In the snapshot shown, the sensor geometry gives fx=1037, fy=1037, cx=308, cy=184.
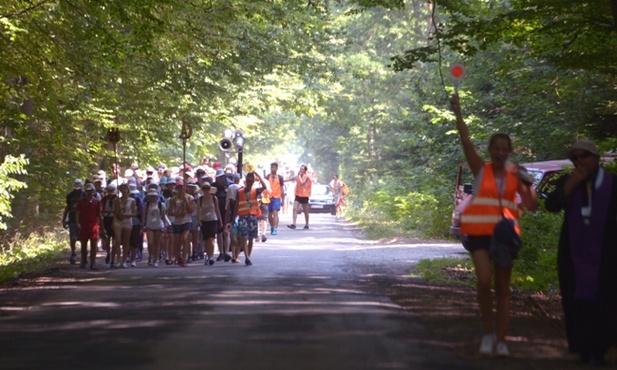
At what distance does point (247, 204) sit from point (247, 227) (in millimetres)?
521

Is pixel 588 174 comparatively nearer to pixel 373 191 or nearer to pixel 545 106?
Answer: pixel 545 106

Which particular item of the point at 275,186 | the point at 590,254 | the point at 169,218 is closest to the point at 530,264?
the point at 590,254

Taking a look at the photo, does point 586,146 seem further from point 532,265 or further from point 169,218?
point 169,218

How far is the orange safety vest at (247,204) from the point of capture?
21.0 m

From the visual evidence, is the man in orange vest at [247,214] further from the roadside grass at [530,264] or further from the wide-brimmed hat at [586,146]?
the wide-brimmed hat at [586,146]

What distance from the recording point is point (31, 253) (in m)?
25.6

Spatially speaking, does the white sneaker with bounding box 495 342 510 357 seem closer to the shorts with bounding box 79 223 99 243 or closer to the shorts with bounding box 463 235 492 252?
the shorts with bounding box 463 235 492 252

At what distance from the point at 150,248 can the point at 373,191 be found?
3236 cm

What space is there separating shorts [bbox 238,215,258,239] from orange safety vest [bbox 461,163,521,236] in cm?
1187

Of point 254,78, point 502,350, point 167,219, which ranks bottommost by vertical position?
point 502,350

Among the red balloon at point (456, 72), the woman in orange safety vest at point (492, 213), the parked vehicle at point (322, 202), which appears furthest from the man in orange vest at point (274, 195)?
the parked vehicle at point (322, 202)

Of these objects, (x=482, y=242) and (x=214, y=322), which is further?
(x=214, y=322)

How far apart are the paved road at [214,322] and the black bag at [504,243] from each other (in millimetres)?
958

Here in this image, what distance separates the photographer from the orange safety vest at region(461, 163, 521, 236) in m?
9.12
